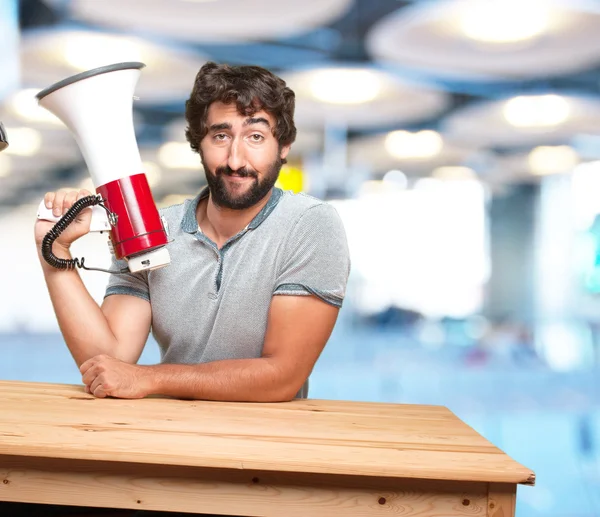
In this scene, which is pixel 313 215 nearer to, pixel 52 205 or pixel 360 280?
pixel 52 205

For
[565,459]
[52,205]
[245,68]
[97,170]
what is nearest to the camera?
[97,170]

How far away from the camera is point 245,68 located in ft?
5.87

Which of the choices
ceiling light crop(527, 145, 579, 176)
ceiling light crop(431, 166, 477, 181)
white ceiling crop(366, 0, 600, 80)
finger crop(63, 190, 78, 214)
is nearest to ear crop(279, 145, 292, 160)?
finger crop(63, 190, 78, 214)

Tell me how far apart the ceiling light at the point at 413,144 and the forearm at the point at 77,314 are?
4021mm

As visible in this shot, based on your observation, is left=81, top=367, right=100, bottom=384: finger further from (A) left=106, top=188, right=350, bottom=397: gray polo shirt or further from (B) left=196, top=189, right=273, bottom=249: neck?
(B) left=196, top=189, right=273, bottom=249: neck

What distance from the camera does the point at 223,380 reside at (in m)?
1.56

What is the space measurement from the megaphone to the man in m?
0.13

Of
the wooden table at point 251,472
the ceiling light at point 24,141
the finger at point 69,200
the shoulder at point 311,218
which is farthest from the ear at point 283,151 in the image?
the ceiling light at point 24,141

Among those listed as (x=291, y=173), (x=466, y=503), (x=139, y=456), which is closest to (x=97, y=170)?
(x=139, y=456)

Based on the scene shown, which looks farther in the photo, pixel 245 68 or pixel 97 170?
pixel 245 68

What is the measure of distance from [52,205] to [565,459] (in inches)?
155

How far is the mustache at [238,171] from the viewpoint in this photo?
1.75 meters

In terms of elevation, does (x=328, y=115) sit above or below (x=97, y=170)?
above

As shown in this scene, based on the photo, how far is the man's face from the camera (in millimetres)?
1739
